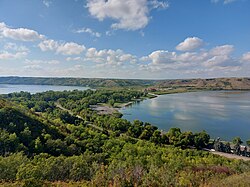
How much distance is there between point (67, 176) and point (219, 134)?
3432 centimetres

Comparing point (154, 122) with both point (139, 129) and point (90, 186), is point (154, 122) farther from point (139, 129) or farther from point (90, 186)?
point (90, 186)

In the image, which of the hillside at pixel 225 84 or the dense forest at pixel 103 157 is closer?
the dense forest at pixel 103 157

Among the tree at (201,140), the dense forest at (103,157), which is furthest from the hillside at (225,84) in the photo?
the tree at (201,140)

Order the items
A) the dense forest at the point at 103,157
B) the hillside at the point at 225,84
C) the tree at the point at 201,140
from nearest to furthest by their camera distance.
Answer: the dense forest at the point at 103,157, the tree at the point at 201,140, the hillside at the point at 225,84

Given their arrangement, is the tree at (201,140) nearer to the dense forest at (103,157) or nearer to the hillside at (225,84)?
the dense forest at (103,157)

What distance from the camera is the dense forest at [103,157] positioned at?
28.0 feet

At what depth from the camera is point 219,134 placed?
128 ft

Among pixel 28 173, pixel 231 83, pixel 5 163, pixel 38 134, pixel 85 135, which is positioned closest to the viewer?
pixel 28 173

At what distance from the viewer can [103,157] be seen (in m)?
19.1

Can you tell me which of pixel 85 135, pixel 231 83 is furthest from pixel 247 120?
pixel 231 83

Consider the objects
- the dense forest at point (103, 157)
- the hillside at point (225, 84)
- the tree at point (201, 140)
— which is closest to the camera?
the dense forest at point (103, 157)

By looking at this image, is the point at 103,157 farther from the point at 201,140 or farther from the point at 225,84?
the point at 225,84

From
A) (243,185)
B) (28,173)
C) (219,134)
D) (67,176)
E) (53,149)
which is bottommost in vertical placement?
(219,134)

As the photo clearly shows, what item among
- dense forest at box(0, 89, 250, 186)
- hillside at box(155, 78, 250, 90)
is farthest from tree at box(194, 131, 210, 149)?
hillside at box(155, 78, 250, 90)
